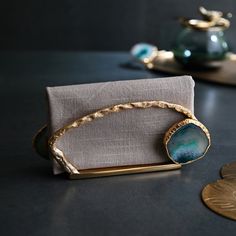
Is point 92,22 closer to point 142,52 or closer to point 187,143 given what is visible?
point 142,52

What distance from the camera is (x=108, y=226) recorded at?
683 mm

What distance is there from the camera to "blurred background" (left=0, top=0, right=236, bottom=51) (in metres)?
1.56

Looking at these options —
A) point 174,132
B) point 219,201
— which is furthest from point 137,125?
point 219,201

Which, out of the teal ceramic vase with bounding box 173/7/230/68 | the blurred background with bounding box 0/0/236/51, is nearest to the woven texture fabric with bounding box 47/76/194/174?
the teal ceramic vase with bounding box 173/7/230/68

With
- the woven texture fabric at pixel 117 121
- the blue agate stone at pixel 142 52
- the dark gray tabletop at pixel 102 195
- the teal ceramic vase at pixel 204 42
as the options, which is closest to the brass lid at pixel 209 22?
the teal ceramic vase at pixel 204 42

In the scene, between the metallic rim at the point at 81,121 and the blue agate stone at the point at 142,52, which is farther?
the blue agate stone at the point at 142,52

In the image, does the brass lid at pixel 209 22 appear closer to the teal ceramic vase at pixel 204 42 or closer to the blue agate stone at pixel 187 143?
the teal ceramic vase at pixel 204 42

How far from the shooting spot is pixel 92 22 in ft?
5.18

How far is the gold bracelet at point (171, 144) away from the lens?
77cm

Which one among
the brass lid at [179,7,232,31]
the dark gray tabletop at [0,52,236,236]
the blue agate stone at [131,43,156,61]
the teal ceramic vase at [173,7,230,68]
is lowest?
the blue agate stone at [131,43,156,61]

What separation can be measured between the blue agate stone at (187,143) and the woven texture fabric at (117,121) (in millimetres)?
17

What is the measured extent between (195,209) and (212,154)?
19 cm

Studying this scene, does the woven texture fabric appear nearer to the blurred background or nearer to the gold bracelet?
the gold bracelet

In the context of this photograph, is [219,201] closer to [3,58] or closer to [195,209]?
[195,209]
